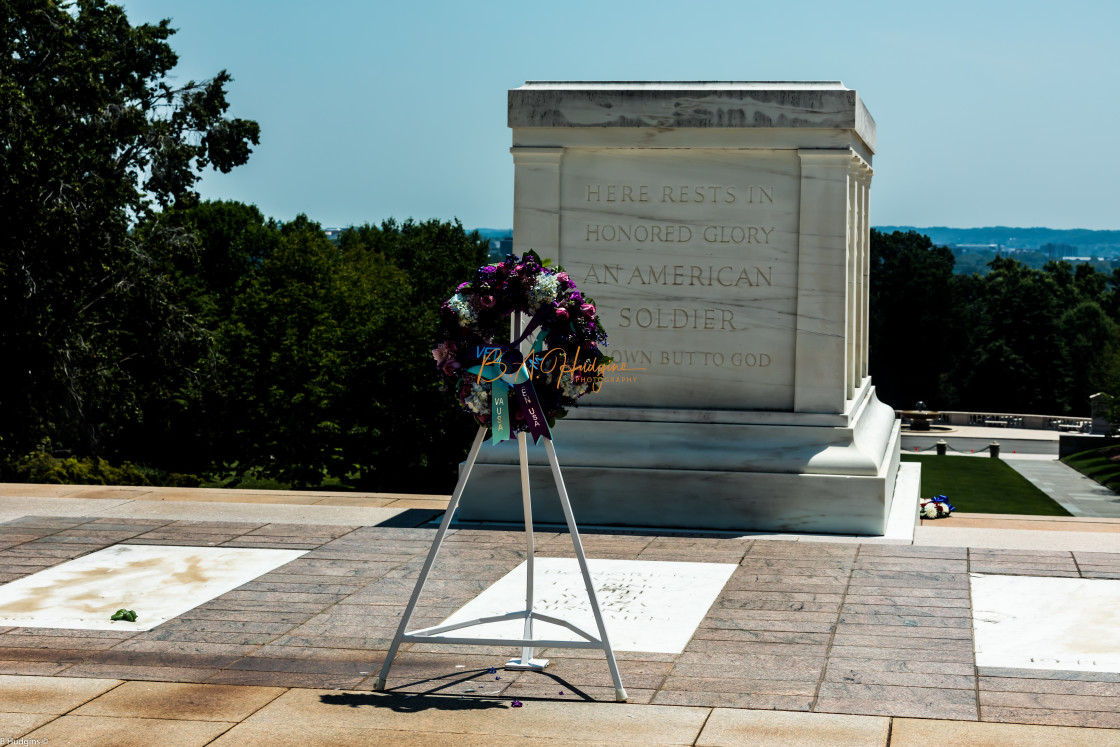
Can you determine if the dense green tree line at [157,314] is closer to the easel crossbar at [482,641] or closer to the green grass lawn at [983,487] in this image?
the easel crossbar at [482,641]

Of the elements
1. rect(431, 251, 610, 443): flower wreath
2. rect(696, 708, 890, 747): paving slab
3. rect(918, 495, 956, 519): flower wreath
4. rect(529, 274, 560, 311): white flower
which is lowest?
rect(696, 708, 890, 747): paving slab

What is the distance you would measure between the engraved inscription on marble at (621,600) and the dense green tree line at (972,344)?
89.8 m

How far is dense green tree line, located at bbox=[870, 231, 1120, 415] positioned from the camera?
9656cm

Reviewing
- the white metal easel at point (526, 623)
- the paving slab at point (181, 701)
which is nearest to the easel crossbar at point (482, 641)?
the white metal easel at point (526, 623)

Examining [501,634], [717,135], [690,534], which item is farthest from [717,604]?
[717,135]

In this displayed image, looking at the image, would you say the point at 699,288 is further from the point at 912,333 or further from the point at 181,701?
the point at 912,333

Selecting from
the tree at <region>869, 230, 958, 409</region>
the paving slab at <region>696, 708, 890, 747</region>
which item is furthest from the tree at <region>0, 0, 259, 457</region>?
the tree at <region>869, 230, 958, 409</region>

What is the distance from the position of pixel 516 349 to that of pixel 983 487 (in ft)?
135

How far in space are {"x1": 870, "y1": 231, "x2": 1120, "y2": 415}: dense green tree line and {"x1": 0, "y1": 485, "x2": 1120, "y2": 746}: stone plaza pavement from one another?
89119mm

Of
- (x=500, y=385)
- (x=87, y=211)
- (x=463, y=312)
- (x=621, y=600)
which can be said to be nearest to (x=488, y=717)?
(x=500, y=385)

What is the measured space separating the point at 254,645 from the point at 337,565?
2232 mm

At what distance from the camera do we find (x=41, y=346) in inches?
975

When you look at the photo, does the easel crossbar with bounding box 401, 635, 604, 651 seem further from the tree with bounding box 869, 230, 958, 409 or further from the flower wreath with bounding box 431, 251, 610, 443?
the tree with bounding box 869, 230, 958, 409

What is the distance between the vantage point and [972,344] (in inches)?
3927
